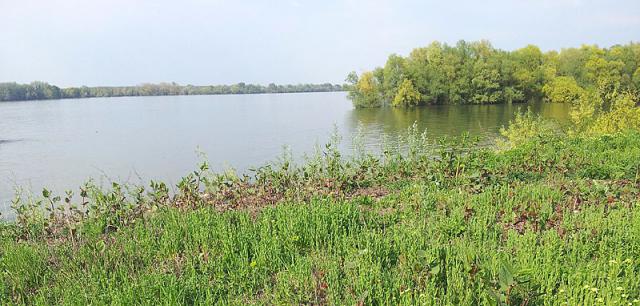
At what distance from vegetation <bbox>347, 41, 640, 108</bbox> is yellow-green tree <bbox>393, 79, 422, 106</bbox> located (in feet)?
0.65

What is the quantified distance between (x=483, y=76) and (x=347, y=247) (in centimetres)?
7462

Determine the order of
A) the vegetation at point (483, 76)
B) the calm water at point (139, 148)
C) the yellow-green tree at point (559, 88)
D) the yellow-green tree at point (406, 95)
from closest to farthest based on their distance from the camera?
the calm water at point (139, 148) < the yellow-green tree at point (406, 95) < the yellow-green tree at point (559, 88) < the vegetation at point (483, 76)

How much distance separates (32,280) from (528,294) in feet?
17.0

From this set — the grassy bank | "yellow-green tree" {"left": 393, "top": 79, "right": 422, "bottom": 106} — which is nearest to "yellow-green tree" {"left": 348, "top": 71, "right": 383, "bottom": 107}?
"yellow-green tree" {"left": 393, "top": 79, "right": 422, "bottom": 106}

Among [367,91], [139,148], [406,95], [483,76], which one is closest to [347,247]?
[139,148]

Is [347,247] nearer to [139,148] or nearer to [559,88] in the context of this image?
[139,148]

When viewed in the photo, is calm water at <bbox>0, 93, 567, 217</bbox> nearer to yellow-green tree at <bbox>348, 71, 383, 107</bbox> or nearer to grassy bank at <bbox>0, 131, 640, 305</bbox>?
grassy bank at <bbox>0, 131, 640, 305</bbox>

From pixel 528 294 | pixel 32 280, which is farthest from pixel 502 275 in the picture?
pixel 32 280

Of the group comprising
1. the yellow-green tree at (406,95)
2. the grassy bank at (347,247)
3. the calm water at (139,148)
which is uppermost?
the yellow-green tree at (406,95)

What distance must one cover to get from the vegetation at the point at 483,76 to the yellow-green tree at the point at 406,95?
20 cm

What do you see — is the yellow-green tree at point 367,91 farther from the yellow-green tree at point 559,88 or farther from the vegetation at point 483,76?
the yellow-green tree at point 559,88

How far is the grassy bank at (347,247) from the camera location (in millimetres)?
3859

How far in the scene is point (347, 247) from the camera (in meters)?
4.84

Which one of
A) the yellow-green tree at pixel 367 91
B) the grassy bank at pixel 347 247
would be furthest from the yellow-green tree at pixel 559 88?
the grassy bank at pixel 347 247
